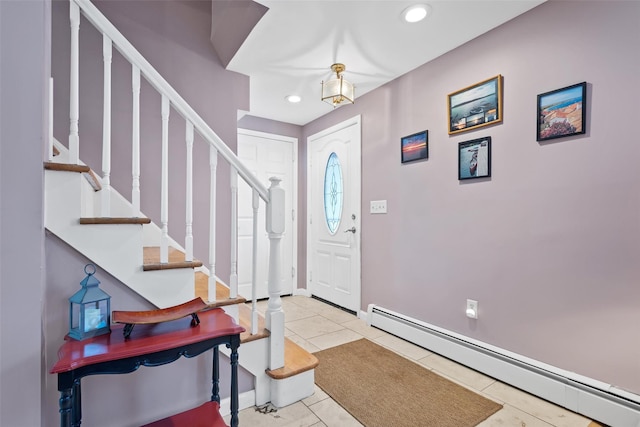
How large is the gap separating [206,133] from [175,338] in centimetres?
94

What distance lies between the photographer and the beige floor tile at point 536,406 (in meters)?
1.58

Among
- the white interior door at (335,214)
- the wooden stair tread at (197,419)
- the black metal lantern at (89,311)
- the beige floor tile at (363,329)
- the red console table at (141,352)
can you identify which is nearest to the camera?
the red console table at (141,352)

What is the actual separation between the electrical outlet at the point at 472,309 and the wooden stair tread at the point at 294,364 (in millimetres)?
1155

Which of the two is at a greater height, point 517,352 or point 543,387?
point 517,352

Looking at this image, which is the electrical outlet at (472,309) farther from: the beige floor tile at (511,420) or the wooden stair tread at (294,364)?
the wooden stair tread at (294,364)

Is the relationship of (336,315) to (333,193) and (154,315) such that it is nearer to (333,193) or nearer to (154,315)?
(333,193)

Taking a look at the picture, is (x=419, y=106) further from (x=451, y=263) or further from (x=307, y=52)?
(x=451, y=263)

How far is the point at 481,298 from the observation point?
7.03ft

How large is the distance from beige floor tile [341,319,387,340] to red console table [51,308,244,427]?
163cm

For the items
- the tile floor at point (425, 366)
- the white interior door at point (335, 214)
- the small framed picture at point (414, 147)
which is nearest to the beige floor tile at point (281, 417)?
the tile floor at point (425, 366)

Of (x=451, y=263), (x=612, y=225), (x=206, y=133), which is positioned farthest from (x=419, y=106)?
(x=206, y=133)

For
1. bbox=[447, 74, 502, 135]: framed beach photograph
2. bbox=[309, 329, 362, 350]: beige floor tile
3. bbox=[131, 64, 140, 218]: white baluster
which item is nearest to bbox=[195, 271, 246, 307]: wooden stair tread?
bbox=[131, 64, 140, 218]: white baluster

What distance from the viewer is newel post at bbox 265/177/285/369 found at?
1.72 metres

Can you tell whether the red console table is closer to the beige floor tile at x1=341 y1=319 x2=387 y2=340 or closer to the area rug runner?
the area rug runner
